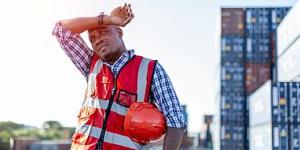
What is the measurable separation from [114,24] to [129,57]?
0.16 metres

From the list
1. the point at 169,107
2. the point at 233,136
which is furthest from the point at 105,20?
the point at 233,136

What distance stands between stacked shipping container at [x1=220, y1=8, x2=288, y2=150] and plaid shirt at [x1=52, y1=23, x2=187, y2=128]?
50.6 metres

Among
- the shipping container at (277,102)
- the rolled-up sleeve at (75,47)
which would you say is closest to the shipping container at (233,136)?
the shipping container at (277,102)

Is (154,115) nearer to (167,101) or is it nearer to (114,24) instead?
(167,101)

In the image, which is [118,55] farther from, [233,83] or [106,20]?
[233,83]

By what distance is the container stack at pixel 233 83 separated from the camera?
5359cm

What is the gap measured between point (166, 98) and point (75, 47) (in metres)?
0.58

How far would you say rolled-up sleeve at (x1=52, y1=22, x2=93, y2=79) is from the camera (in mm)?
2537

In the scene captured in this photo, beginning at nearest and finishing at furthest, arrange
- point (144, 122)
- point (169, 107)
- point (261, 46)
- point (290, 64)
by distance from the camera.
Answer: point (144, 122)
point (169, 107)
point (290, 64)
point (261, 46)

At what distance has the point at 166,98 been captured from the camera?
2.20 metres

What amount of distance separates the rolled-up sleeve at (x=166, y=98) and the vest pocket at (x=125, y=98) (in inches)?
3.4

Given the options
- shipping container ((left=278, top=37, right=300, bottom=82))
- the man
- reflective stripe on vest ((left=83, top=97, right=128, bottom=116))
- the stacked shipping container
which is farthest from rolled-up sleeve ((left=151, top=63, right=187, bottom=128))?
the stacked shipping container

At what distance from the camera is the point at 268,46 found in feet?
172

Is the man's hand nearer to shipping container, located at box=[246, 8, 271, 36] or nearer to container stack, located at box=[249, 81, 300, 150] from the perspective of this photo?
container stack, located at box=[249, 81, 300, 150]
